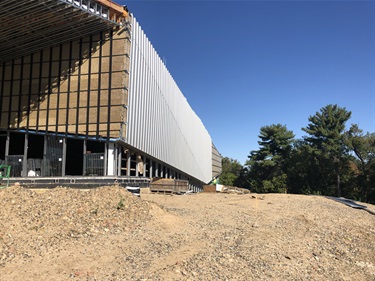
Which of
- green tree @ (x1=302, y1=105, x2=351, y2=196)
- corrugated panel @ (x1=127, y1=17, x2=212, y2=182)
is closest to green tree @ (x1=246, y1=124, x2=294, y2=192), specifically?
green tree @ (x1=302, y1=105, x2=351, y2=196)

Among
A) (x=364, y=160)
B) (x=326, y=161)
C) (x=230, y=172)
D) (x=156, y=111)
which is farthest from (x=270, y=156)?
(x=156, y=111)

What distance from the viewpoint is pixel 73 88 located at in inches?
1025

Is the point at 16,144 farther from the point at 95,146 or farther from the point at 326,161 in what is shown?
the point at 326,161

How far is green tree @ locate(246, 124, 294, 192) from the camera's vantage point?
70.4 metres

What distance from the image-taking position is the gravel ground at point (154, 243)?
22.4ft

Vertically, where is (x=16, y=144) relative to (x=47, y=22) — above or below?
below

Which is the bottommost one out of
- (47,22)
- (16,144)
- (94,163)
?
(94,163)

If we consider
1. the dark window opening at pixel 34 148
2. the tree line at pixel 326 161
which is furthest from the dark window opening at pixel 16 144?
the tree line at pixel 326 161

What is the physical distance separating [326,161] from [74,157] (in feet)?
150

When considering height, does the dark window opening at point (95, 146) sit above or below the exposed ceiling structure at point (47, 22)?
below

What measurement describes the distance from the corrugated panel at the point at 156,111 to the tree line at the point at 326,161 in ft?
67.3

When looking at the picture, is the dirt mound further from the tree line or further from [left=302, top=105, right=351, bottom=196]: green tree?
[left=302, top=105, right=351, bottom=196]: green tree

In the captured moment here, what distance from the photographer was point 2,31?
78.4ft

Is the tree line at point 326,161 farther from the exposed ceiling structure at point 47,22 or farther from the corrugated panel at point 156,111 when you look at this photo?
the exposed ceiling structure at point 47,22
